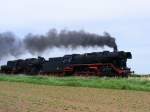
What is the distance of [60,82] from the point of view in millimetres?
34156

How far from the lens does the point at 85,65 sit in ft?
142

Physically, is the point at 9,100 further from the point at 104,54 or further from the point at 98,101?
the point at 104,54

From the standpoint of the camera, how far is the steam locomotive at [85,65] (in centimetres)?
4188

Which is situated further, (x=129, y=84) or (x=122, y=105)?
(x=129, y=84)

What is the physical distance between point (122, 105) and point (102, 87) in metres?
10.6

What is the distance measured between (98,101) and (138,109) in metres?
3.23

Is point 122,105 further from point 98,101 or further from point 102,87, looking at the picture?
point 102,87

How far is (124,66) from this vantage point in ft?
141

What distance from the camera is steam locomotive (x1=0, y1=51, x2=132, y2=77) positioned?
41875 millimetres

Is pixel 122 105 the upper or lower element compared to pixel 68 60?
lower

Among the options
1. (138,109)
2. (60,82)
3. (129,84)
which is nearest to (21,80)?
(60,82)

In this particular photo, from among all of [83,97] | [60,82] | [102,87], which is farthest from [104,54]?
[83,97]

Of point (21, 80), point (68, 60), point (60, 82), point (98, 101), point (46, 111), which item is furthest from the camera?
point (68, 60)

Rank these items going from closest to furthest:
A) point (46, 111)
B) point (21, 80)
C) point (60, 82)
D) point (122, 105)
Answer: point (46, 111) < point (122, 105) < point (60, 82) < point (21, 80)
